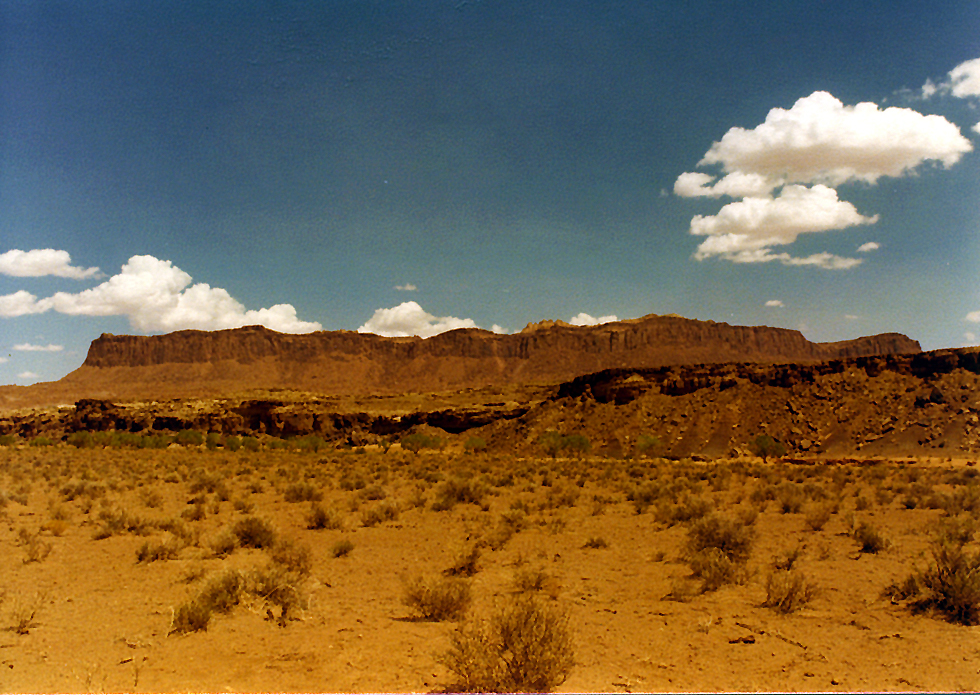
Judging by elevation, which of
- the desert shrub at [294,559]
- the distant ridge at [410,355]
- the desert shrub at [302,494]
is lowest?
the desert shrub at [302,494]

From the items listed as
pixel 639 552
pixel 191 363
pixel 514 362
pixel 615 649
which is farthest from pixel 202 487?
pixel 191 363

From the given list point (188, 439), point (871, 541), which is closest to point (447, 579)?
Answer: point (871, 541)

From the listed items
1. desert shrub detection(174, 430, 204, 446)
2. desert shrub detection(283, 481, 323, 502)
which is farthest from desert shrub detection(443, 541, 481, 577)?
desert shrub detection(174, 430, 204, 446)

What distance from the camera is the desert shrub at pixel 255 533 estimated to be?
10.6 meters

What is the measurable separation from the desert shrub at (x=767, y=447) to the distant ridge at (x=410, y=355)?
80.8 metres

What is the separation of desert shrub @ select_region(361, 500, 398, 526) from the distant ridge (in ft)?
341

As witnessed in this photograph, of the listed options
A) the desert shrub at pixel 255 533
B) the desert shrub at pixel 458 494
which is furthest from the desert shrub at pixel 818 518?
the desert shrub at pixel 255 533

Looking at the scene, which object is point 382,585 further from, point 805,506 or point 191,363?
point 191,363

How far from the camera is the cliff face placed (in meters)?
122

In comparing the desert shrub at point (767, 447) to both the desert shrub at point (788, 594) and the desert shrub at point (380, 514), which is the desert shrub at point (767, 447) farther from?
the desert shrub at point (788, 594)

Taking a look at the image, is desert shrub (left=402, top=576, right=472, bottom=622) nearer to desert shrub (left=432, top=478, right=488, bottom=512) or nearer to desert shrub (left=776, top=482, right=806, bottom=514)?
desert shrub (left=432, top=478, right=488, bottom=512)

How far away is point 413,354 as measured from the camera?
460 ft

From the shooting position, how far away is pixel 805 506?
1521 cm

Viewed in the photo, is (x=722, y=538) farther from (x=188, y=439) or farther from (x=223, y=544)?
(x=188, y=439)
